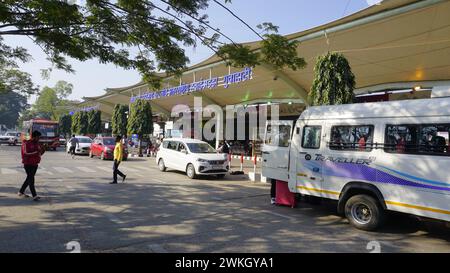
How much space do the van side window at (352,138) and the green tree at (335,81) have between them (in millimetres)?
4637

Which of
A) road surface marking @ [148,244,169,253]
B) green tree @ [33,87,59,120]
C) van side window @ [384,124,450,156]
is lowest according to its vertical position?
road surface marking @ [148,244,169,253]

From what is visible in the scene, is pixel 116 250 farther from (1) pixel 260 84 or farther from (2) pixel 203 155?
(1) pixel 260 84

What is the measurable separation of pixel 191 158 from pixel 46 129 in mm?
25082

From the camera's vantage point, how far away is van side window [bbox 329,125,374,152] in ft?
22.8

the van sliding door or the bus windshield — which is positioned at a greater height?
the bus windshield

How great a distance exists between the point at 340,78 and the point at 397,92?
11220 mm

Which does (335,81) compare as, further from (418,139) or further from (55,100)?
(55,100)

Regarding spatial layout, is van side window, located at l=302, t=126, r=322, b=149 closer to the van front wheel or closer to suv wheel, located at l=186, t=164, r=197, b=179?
the van front wheel

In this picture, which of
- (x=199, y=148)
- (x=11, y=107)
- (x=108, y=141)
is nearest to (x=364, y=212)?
(x=199, y=148)

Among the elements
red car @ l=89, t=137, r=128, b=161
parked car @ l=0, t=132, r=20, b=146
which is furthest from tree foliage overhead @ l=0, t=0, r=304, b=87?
parked car @ l=0, t=132, r=20, b=146

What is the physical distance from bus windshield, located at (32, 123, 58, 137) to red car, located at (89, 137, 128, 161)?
11412mm

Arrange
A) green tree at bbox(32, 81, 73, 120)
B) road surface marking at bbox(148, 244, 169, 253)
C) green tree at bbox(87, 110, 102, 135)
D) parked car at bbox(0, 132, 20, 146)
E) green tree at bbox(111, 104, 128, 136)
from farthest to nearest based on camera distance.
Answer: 1. green tree at bbox(32, 81, 73, 120)
2. green tree at bbox(87, 110, 102, 135)
3. parked car at bbox(0, 132, 20, 146)
4. green tree at bbox(111, 104, 128, 136)
5. road surface marking at bbox(148, 244, 169, 253)

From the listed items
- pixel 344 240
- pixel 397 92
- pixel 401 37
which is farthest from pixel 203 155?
pixel 397 92

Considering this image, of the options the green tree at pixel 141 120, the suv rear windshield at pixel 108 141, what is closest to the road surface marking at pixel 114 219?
the suv rear windshield at pixel 108 141
